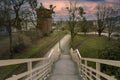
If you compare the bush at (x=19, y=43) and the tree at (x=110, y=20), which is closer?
the bush at (x=19, y=43)

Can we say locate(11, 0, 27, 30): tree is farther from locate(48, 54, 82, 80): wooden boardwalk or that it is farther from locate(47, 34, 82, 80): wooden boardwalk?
locate(48, 54, 82, 80): wooden boardwalk

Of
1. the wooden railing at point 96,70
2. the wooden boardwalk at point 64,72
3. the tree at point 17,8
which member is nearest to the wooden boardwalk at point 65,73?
the wooden boardwalk at point 64,72

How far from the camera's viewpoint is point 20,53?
47.8 m

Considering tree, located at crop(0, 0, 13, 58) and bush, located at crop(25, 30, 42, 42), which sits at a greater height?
tree, located at crop(0, 0, 13, 58)

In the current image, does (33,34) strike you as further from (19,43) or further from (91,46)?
(19,43)

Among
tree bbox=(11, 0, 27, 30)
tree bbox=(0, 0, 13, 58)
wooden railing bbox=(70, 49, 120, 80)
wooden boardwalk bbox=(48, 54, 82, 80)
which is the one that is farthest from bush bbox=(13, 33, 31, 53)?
wooden railing bbox=(70, 49, 120, 80)

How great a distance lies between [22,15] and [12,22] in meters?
2.32

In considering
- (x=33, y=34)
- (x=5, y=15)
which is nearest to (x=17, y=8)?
(x=5, y=15)

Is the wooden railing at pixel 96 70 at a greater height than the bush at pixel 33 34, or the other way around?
the wooden railing at pixel 96 70

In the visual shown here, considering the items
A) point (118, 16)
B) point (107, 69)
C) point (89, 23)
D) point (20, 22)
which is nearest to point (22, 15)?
point (20, 22)

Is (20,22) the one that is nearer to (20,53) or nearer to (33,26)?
(20,53)

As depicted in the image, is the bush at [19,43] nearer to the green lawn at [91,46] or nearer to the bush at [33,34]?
the bush at [33,34]

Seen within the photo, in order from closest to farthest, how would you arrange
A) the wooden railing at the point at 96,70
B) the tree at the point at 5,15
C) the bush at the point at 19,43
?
the wooden railing at the point at 96,70 < the tree at the point at 5,15 < the bush at the point at 19,43

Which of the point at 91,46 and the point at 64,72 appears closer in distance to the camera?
Result: the point at 64,72
